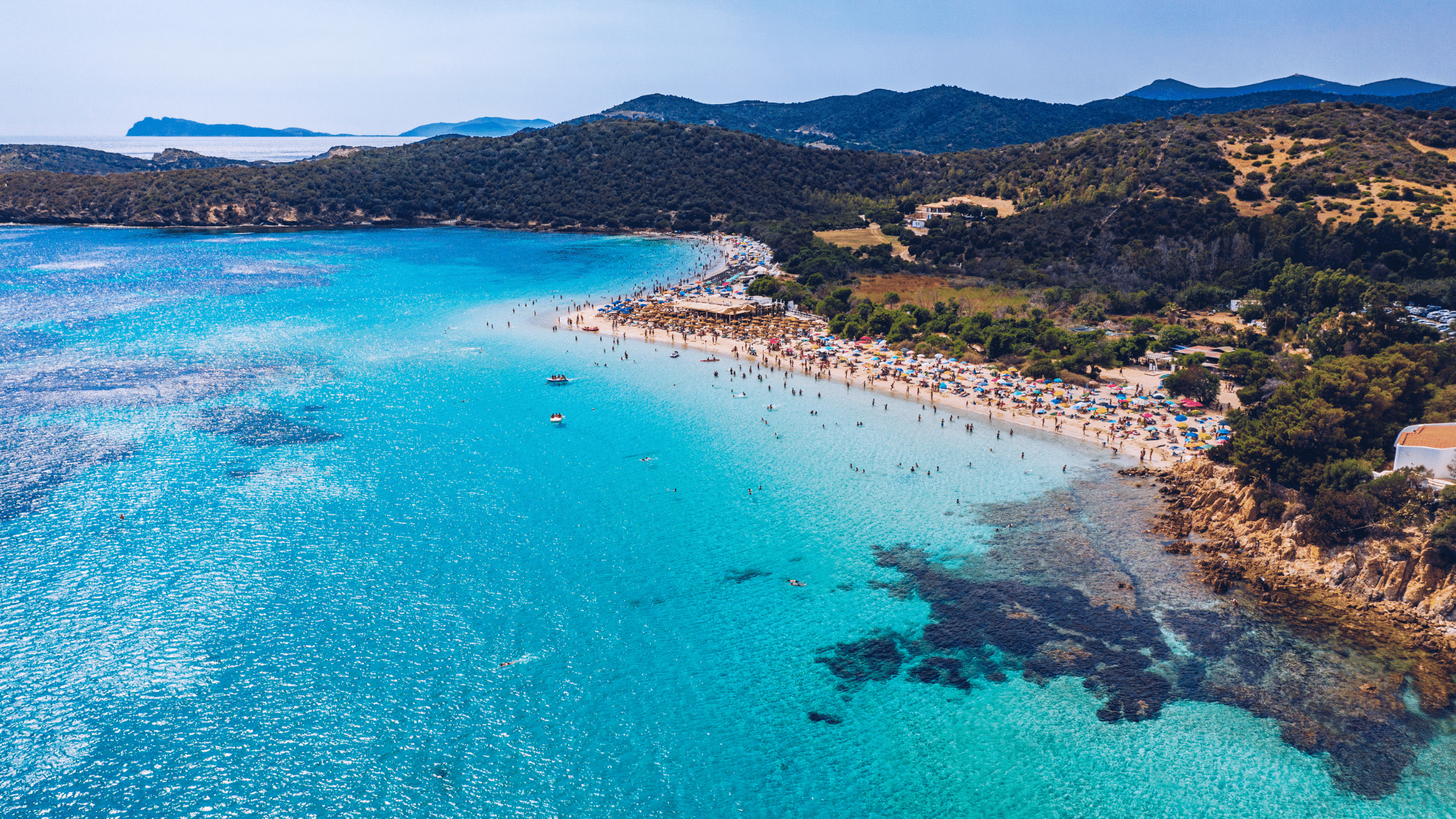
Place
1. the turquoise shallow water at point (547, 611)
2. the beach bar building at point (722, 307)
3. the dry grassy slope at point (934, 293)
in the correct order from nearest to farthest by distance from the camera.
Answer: the turquoise shallow water at point (547, 611)
the dry grassy slope at point (934, 293)
the beach bar building at point (722, 307)

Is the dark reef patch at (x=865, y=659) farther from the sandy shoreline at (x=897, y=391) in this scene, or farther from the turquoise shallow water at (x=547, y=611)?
the sandy shoreline at (x=897, y=391)

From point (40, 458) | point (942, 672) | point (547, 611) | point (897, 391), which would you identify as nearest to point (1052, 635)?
point (942, 672)

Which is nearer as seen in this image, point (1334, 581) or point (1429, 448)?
point (1334, 581)

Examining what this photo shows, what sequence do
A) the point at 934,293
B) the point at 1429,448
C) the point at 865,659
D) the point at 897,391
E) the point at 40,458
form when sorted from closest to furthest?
the point at 865,659 < the point at 1429,448 < the point at 40,458 < the point at 897,391 < the point at 934,293

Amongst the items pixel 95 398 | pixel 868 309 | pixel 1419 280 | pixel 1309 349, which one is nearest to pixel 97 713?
pixel 95 398

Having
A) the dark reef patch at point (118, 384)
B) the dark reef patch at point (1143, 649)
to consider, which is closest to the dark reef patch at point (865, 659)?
the dark reef patch at point (1143, 649)

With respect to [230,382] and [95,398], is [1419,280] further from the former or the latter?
[95,398]

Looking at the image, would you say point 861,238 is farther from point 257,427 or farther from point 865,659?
point 865,659
